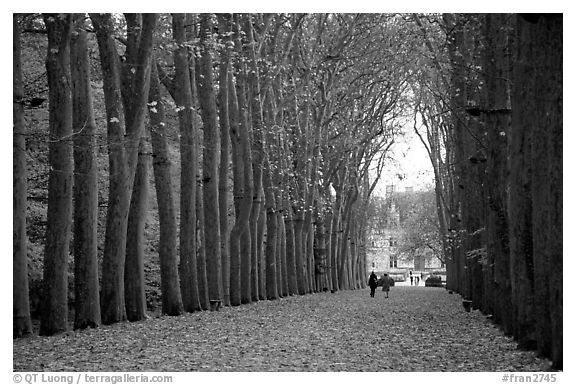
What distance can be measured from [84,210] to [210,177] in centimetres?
812

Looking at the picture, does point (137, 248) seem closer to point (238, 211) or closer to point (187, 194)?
point (187, 194)

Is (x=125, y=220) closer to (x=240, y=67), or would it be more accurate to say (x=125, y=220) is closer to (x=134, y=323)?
(x=134, y=323)

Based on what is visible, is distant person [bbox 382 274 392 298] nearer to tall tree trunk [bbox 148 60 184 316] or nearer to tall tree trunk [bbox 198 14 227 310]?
tall tree trunk [bbox 198 14 227 310]

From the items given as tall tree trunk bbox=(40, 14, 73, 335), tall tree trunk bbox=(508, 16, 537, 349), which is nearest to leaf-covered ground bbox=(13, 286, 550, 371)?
tall tree trunk bbox=(508, 16, 537, 349)

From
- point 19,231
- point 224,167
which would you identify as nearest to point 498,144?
point 19,231

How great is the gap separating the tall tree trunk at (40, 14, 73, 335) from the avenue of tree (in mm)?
36

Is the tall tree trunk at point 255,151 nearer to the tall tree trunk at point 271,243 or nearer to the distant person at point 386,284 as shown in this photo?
the tall tree trunk at point 271,243

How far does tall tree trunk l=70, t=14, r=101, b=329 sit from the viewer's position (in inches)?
783

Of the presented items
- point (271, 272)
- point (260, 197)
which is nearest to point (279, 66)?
point (260, 197)

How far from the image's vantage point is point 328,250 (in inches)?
2142

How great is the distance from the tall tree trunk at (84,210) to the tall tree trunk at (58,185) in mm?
679

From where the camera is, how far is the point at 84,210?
19969 millimetres

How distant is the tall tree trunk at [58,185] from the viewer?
1895 centimetres
